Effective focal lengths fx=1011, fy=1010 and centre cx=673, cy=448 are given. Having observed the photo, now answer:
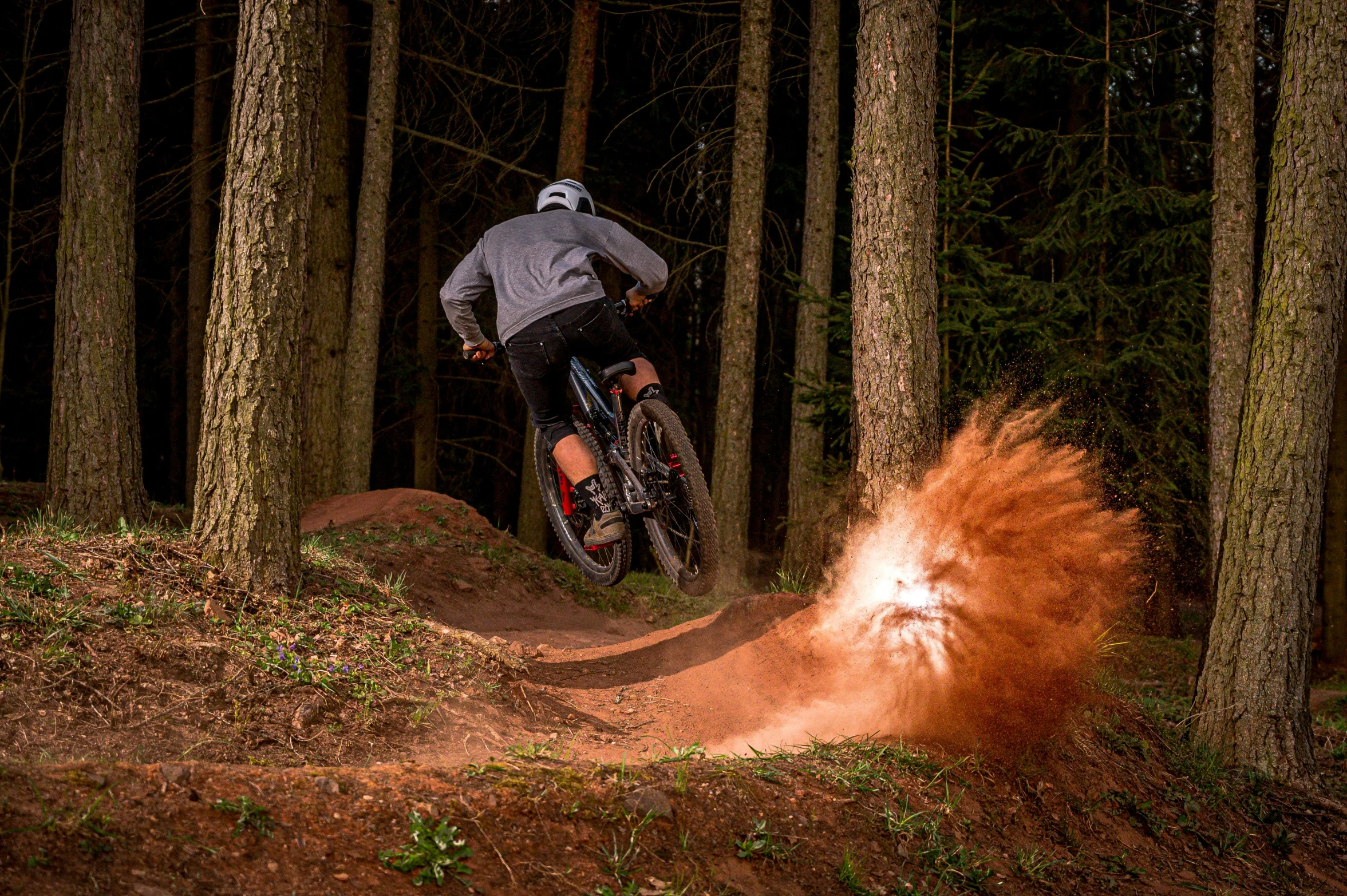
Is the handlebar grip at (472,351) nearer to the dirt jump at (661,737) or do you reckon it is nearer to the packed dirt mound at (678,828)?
the dirt jump at (661,737)

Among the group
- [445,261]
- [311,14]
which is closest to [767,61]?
[311,14]

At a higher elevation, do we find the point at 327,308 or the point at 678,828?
the point at 327,308

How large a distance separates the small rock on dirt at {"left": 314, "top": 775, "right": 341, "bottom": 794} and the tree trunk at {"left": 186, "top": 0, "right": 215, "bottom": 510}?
1283 centimetres

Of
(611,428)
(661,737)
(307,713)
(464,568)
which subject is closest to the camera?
(307,713)

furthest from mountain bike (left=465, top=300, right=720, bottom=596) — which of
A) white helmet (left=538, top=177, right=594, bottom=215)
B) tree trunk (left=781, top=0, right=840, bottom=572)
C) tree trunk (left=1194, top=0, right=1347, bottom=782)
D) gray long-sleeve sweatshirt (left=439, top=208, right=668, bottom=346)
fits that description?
tree trunk (left=781, top=0, right=840, bottom=572)

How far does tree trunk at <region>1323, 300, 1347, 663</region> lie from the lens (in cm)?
1359

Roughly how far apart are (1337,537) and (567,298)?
40.8ft

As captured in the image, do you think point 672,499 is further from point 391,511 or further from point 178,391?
point 178,391

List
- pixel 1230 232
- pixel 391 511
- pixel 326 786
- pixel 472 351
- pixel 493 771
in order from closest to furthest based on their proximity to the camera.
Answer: pixel 326 786 < pixel 493 771 < pixel 472 351 < pixel 1230 232 < pixel 391 511

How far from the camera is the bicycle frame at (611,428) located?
6402mm

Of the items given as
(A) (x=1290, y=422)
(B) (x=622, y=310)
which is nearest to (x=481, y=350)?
(B) (x=622, y=310)

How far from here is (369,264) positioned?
12.4m

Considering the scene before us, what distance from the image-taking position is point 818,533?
33.3ft

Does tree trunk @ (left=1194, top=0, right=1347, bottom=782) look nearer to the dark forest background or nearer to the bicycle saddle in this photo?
the dark forest background
